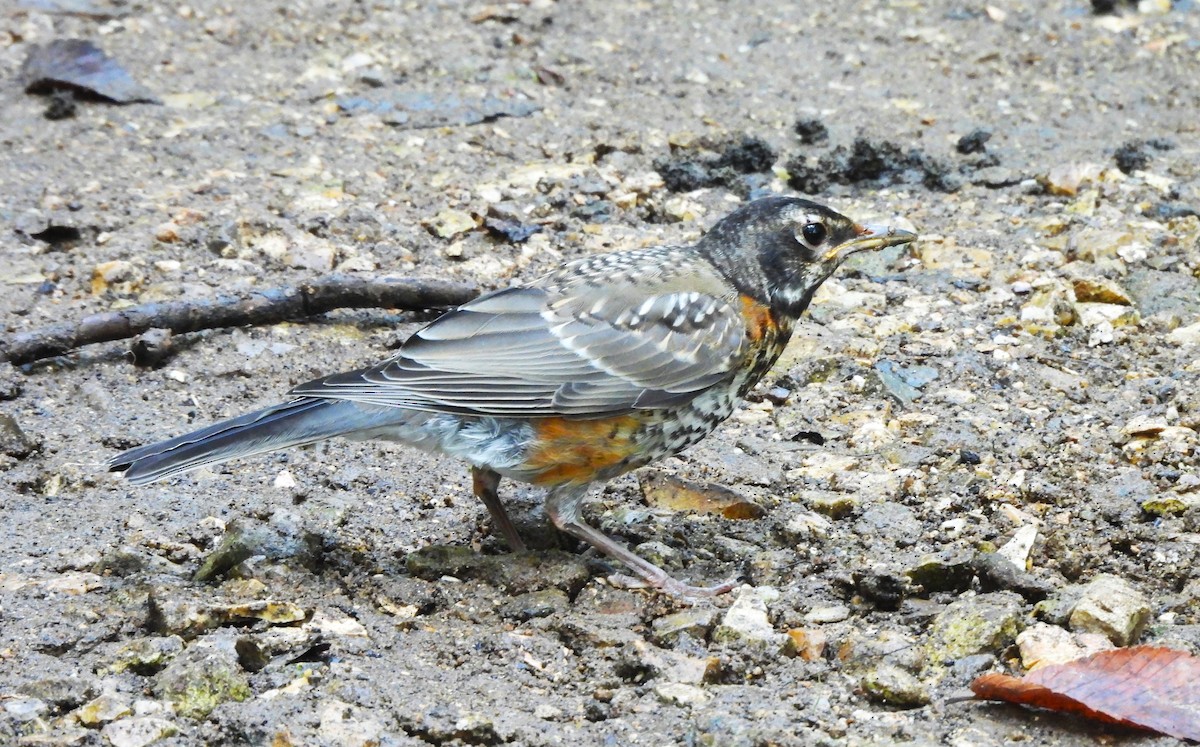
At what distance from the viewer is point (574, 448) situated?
4.79 meters

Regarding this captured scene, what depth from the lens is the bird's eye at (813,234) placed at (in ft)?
17.1

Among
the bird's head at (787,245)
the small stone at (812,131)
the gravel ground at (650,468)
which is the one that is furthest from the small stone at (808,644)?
the small stone at (812,131)

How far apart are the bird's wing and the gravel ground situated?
0.54 meters

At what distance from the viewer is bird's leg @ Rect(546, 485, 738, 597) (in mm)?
4613

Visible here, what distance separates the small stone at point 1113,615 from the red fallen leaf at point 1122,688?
0.20m

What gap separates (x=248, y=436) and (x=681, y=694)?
1.60 m

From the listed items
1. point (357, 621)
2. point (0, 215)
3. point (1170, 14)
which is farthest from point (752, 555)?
point (1170, 14)

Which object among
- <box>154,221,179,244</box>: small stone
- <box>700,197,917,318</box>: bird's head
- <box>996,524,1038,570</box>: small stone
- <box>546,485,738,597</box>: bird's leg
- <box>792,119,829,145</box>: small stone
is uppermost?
<box>700,197,917,318</box>: bird's head

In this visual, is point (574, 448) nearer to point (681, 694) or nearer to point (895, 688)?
point (681, 694)

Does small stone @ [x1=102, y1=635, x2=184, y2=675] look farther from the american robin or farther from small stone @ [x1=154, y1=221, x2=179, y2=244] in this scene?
small stone @ [x1=154, y1=221, x2=179, y2=244]

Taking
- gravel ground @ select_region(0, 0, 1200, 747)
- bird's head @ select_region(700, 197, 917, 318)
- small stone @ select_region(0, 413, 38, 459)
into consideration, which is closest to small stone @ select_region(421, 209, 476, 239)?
gravel ground @ select_region(0, 0, 1200, 747)

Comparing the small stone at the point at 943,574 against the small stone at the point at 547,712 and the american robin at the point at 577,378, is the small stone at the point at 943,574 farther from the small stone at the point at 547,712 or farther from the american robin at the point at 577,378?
the small stone at the point at 547,712

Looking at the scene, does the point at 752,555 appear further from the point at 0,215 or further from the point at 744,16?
the point at 744,16

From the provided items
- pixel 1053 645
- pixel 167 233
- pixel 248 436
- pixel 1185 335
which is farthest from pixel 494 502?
pixel 1185 335
